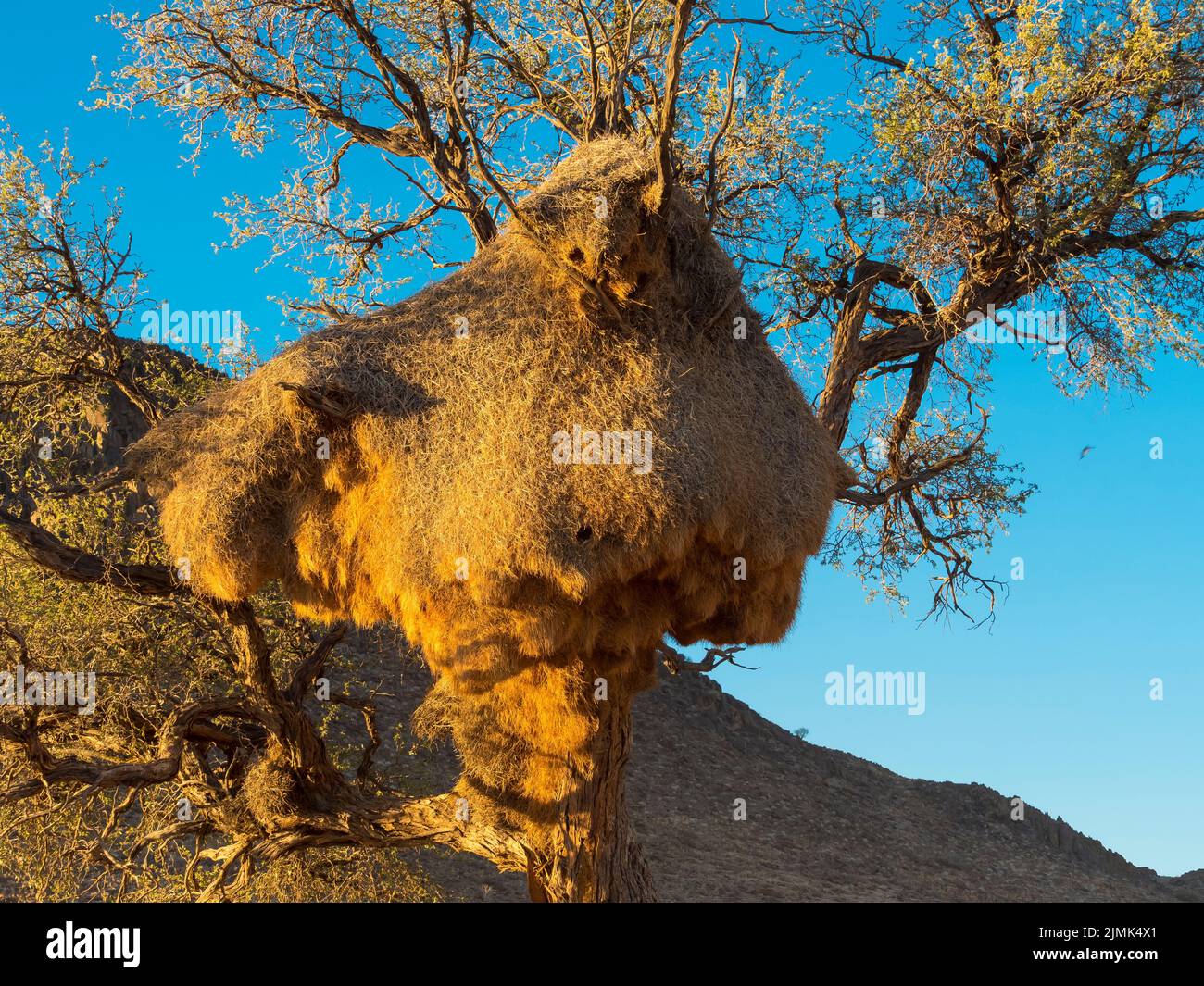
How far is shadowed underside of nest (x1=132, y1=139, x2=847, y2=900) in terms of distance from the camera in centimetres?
1117

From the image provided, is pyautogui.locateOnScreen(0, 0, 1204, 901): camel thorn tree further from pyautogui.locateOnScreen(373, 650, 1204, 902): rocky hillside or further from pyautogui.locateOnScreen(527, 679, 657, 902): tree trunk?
pyautogui.locateOnScreen(373, 650, 1204, 902): rocky hillside

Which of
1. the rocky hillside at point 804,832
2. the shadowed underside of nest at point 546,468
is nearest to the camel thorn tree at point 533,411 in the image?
the shadowed underside of nest at point 546,468

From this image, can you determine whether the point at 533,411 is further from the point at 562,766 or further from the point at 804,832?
the point at 804,832

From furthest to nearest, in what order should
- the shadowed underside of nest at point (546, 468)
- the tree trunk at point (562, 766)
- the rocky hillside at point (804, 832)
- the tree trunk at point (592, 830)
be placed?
the rocky hillside at point (804, 832) → the tree trunk at point (592, 830) → the tree trunk at point (562, 766) → the shadowed underside of nest at point (546, 468)

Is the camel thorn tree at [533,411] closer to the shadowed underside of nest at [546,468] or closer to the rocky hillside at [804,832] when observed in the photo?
the shadowed underside of nest at [546,468]

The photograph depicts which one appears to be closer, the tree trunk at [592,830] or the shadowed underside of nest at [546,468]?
the shadowed underside of nest at [546,468]

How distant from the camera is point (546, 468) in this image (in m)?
11.1

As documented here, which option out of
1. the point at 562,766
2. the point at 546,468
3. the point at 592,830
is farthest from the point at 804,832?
the point at 546,468

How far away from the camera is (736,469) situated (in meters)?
12.0

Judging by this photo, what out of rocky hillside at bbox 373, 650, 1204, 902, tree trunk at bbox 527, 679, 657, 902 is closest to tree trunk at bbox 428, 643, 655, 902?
tree trunk at bbox 527, 679, 657, 902

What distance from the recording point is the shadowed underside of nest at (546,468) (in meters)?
11.2
